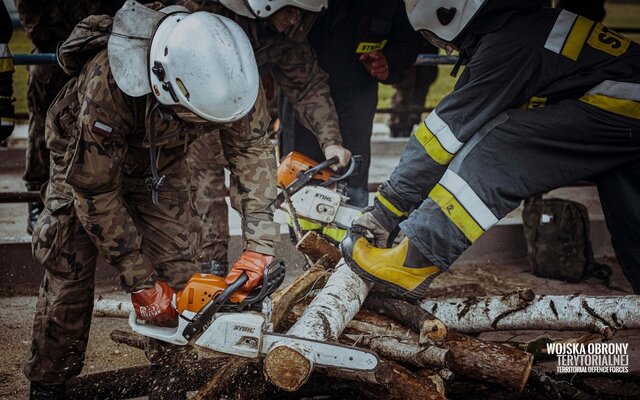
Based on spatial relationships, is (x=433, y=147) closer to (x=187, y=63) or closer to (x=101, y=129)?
(x=187, y=63)

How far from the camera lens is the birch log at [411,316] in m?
3.26

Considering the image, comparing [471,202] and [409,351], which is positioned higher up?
[471,202]

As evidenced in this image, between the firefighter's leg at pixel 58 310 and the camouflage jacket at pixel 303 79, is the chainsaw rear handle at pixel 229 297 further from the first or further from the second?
the camouflage jacket at pixel 303 79

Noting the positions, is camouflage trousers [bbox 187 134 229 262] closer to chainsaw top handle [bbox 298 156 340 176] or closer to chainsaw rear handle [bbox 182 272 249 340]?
chainsaw top handle [bbox 298 156 340 176]

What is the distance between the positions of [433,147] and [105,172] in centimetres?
156

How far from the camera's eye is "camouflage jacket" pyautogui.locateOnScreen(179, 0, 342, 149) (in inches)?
177

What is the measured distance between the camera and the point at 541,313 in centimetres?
353

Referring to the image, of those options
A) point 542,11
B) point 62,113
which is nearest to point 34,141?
point 62,113

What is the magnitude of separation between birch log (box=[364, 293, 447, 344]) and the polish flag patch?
60.9 inches

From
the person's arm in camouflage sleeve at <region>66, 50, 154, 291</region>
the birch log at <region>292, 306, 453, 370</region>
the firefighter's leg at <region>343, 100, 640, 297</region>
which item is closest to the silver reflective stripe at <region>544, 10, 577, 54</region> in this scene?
the firefighter's leg at <region>343, 100, 640, 297</region>

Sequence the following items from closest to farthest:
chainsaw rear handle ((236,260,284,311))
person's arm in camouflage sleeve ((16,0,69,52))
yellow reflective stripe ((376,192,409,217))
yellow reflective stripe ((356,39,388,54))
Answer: chainsaw rear handle ((236,260,284,311)) < yellow reflective stripe ((376,192,409,217)) < person's arm in camouflage sleeve ((16,0,69,52)) < yellow reflective stripe ((356,39,388,54))

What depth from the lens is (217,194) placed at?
15.3ft

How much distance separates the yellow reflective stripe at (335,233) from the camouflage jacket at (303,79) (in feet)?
1.74

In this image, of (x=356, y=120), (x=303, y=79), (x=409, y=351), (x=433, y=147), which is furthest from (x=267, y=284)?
(x=356, y=120)
